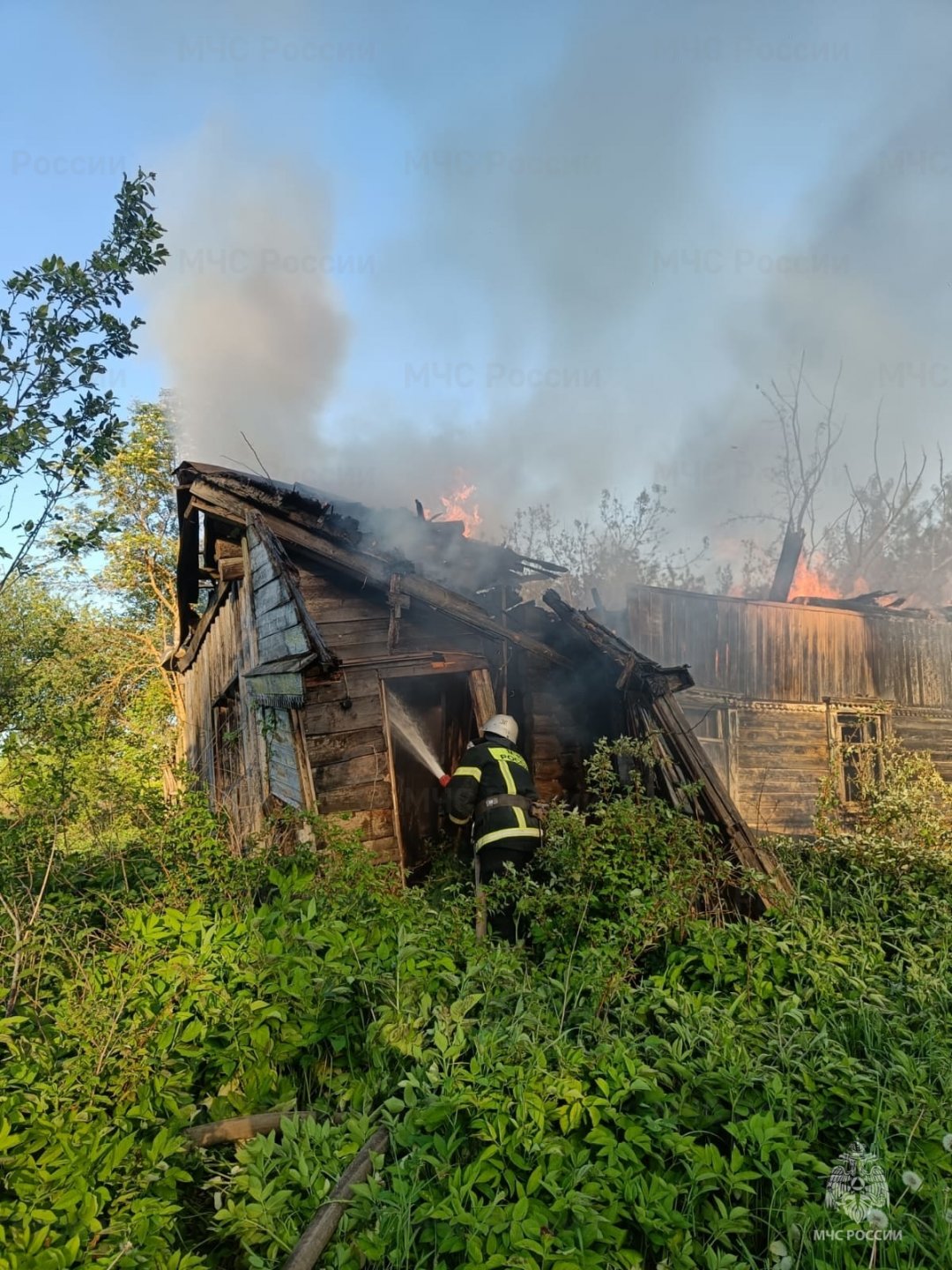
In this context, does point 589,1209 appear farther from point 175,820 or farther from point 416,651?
point 416,651

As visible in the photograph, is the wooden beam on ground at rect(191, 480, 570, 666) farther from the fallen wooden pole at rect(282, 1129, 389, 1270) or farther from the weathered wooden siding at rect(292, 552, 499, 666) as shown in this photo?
the fallen wooden pole at rect(282, 1129, 389, 1270)

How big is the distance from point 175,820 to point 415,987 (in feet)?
8.62

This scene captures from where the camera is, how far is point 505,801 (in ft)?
20.2

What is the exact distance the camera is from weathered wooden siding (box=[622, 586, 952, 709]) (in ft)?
41.1

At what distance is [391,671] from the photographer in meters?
7.34

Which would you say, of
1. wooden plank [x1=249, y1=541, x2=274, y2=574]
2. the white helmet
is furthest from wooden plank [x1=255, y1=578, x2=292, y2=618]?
the white helmet

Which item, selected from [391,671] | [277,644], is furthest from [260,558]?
[391,671]

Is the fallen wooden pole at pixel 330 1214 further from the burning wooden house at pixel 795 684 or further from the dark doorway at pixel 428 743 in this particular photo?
the burning wooden house at pixel 795 684

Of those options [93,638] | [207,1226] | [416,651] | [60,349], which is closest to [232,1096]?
[207,1226]

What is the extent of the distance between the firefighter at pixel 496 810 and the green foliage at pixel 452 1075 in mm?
1069

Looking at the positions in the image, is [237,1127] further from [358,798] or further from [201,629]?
[201,629]

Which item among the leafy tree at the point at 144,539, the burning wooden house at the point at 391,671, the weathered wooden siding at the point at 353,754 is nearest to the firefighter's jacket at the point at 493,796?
the burning wooden house at the point at 391,671

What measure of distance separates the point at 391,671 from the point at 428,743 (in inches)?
91.2

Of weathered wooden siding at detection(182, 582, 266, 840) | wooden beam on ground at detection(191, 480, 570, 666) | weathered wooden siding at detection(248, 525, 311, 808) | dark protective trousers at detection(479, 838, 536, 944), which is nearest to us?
dark protective trousers at detection(479, 838, 536, 944)
